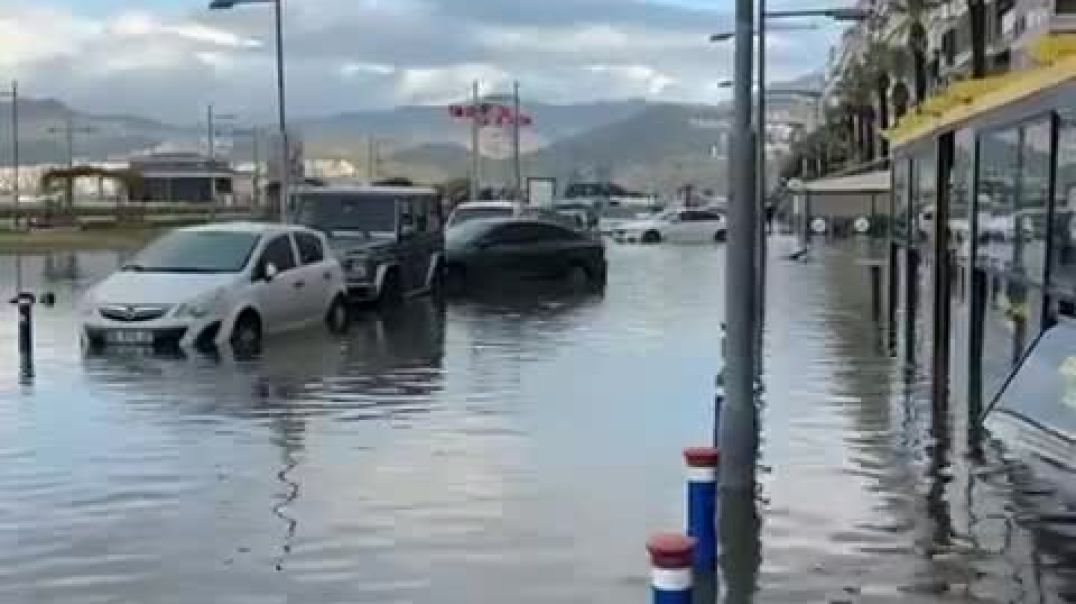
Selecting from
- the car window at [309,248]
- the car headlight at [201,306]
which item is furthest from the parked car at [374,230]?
the car headlight at [201,306]

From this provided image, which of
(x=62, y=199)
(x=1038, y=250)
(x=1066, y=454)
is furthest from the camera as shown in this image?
(x=62, y=199)

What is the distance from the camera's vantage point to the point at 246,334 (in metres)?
22.7

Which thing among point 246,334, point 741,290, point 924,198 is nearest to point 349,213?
point 246,334

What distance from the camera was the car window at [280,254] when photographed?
77.7 feet

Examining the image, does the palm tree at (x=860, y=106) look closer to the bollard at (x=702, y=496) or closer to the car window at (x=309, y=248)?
the car window at (x=309, y=248)

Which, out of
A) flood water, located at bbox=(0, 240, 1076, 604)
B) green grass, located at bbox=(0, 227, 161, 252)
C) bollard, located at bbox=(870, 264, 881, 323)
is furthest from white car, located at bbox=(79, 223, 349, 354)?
green grass, located at bbox=(0, 227, 161, 252)

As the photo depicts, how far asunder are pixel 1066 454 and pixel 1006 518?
1051 mm

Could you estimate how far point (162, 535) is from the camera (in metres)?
10.2

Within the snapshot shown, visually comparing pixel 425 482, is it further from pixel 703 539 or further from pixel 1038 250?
pixel 1038 250

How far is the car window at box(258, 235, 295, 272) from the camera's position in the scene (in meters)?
23.7

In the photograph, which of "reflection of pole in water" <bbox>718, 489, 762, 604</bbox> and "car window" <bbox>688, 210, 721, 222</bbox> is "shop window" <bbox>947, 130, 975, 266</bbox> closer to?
"reflection of pole in water" <bbox>718, 489, 762, 604</bbox>

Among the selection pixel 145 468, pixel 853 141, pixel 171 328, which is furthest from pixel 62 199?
pixel 145 468

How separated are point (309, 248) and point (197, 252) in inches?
81.2

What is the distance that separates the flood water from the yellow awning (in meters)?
2.55
